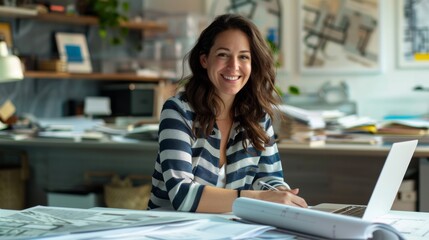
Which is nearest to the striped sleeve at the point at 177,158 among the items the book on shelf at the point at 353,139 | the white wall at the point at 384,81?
the book on shelf at the point at 353,139

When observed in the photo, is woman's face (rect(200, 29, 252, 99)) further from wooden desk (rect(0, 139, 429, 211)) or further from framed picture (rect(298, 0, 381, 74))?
framed picture (rect(298, 0, 381, 74))

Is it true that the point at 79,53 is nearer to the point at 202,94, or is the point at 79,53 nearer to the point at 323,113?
the point at 323,113

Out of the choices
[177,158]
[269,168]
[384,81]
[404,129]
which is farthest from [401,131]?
[384,81]

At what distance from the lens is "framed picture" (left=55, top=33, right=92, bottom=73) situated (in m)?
5.45

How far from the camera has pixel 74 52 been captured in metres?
5.54

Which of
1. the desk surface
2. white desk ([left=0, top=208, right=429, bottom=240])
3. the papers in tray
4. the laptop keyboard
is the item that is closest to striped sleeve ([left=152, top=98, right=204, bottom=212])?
white desk ([left=0, top=208, right=429, bottom=240])

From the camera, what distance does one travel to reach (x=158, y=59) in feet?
20.0

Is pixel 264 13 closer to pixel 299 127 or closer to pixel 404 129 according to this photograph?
pixel 299 127

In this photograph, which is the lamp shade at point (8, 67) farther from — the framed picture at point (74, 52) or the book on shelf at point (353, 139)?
the framed picture at point (74, 52)

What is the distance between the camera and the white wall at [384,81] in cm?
570

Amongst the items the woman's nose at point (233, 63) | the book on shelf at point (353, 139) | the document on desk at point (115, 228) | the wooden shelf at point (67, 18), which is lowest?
the book on shelf at point (353, 139)

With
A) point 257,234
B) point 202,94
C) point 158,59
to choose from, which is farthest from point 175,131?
point 158,59

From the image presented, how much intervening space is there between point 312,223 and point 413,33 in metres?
A: 4.78

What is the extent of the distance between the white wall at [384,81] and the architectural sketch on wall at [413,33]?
0.18 ft
